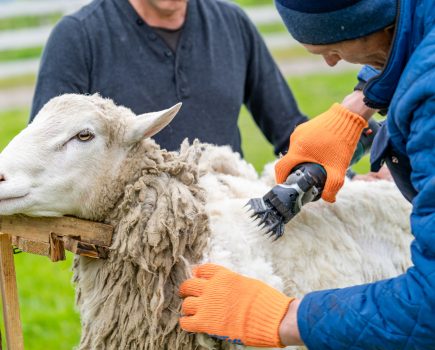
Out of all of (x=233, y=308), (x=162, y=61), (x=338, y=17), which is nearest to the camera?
(x=338, y=17)

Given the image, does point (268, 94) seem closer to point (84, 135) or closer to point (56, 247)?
point (84, 135)

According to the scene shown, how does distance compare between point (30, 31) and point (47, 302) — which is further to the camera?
point (30, 31)

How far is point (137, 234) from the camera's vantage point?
2.37m

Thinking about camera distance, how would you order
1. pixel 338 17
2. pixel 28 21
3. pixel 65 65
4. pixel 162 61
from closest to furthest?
1. pixel 338 17
2. pixel 65 65
3. pixel 162 61
4. pixel 28 21

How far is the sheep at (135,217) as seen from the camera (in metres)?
2.32

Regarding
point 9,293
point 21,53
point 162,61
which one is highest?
point 162,61

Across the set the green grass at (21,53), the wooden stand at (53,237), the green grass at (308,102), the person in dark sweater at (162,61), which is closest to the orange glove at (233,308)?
the wooden stand at (53,237)

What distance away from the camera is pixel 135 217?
7.76 ft

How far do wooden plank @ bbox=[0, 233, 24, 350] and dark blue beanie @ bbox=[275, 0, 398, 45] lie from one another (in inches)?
47.9

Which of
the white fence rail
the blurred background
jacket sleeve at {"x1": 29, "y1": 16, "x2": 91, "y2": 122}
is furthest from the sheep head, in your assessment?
the white fence rail

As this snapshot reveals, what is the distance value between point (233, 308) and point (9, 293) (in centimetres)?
82

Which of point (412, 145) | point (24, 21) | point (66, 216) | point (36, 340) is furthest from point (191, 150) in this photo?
point (24, 21)

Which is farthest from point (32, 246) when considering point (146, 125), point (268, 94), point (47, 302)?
point (47, 302)

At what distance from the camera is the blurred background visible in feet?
16.9
